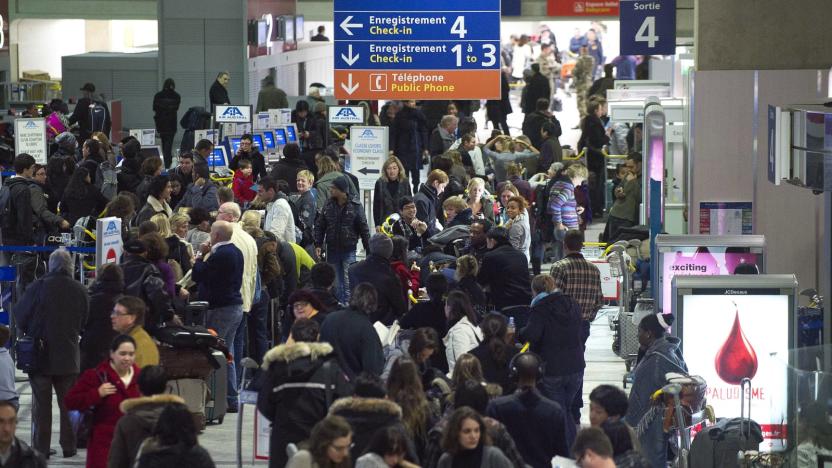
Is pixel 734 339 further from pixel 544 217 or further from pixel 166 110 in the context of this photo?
pixel 166 110

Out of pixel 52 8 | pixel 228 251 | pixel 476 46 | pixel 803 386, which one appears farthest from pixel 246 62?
pixel 803 386

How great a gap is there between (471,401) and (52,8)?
36964mm

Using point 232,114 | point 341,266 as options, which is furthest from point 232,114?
point 341,266

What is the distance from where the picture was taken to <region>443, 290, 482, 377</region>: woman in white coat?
11125 millimetres

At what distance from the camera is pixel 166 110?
97.0 feet

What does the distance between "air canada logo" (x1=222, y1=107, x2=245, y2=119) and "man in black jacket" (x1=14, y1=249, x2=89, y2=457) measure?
15.5 meters

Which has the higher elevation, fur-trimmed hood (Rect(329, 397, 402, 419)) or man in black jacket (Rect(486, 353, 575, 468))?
fur-trimmed hood (Rect(329, 397, 402, 419))

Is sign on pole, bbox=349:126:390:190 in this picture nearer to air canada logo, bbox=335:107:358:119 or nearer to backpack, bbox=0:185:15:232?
air canada logo, bbox=335:107:358:119

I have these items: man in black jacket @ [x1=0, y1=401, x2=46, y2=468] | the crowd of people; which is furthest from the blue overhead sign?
man in black jacket @ [x1=0, y1=401, x2=46, y2=468]

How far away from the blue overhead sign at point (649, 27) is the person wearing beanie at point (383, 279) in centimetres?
771

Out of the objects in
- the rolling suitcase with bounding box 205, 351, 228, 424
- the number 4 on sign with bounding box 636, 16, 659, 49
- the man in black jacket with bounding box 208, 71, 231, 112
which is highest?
the number 4 on sign with bounding box 636, 16, 659, 49

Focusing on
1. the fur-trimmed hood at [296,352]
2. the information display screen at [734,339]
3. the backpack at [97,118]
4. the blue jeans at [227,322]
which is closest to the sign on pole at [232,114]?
the backpack at [97,118]

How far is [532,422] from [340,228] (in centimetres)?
756

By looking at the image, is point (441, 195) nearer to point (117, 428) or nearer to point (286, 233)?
point (286, 233)
